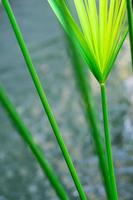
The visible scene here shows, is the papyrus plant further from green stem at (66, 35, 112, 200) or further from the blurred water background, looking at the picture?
the blurred water background

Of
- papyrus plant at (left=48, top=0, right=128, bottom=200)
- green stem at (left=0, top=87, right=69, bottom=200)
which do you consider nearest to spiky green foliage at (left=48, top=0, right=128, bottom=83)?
papyrus plant at (left=48, top=0, right=128, bottom=200)

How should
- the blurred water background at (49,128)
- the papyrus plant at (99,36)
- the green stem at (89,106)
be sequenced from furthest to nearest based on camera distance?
the blurred water background at (49,128) < the papyrus plant at (99,36) < the green stem at (89,106)

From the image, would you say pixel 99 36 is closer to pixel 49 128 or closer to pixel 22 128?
pixel 22 128

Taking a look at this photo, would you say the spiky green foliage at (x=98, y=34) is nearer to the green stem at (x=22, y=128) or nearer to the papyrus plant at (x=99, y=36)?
the papyrus plant at (x=99, y=36)

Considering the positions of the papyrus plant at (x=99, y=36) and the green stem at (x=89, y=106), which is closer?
the green stem at (x=89, y=106)

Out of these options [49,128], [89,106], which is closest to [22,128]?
[89,106]

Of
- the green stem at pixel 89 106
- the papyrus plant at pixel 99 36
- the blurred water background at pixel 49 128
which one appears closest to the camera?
the green stem at pixel 89 106

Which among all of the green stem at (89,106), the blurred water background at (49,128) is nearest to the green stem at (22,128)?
the green stem at (89,106)

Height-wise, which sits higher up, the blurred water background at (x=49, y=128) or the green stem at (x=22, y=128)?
the blurred water background at (x=49, y=128)
